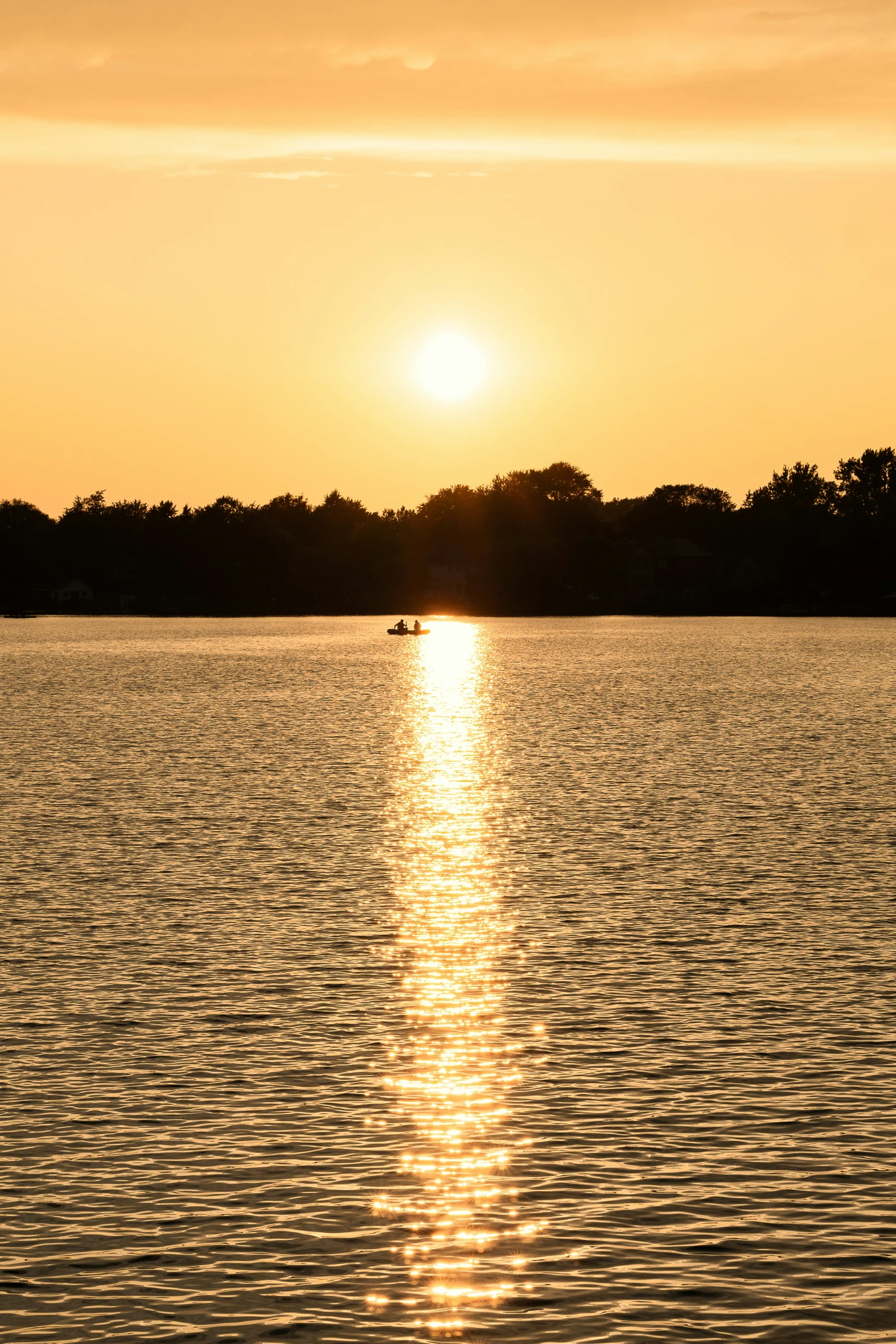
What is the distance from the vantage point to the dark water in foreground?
512 inches

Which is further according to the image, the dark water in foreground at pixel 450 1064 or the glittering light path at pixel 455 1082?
the glittering light path at pixel 455 1082

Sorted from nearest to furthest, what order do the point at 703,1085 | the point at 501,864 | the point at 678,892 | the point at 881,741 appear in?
the point at 703,1085 → the point at 678,892 → the point at 501,864 → the point at 881,741

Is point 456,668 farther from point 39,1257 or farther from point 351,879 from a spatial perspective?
point 39,1257

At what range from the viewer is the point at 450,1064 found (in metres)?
19.5

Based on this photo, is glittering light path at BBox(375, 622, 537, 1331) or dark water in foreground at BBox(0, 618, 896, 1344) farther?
glittering light path at BBox(375, 622, 537, 1331)

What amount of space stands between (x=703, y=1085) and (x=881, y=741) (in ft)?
163

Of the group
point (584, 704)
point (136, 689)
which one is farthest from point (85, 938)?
point (136, 689)

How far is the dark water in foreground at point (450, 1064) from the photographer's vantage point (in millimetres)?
13000

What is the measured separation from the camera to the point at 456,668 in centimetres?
14138

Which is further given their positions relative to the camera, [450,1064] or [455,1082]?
[450,1064]

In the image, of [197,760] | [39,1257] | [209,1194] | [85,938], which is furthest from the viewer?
[197,760]

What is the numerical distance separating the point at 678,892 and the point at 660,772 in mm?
23522

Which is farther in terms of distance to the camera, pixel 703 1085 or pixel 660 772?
pixel 660 772

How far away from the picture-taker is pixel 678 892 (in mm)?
30641
